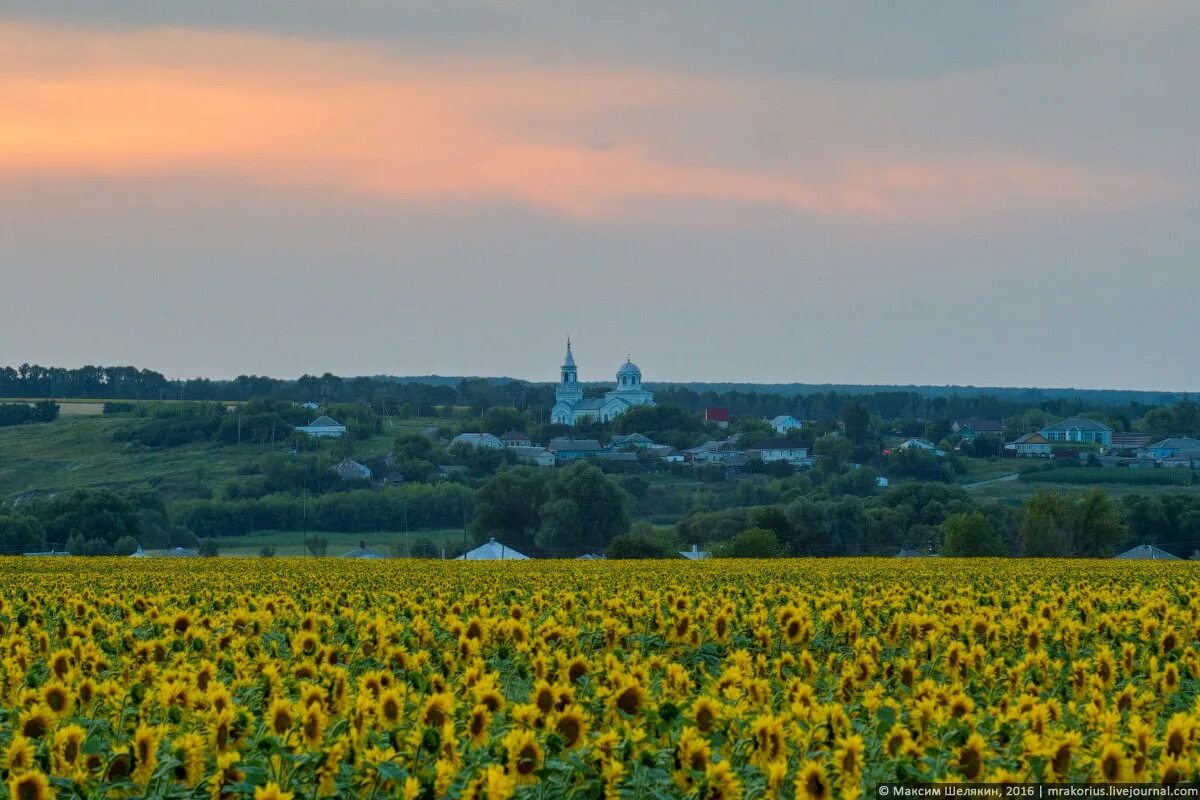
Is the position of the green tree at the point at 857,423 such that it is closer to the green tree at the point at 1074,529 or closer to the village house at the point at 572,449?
the village house at the point at 572,449

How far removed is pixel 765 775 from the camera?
816cm

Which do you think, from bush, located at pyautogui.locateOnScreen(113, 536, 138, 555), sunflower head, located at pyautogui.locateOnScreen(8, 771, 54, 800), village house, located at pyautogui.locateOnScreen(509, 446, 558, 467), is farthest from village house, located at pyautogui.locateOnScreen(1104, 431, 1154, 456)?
sunflower head, located at pyautogui.locateOnScreen(8, 771, 54, 800)

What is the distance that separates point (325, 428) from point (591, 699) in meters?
171

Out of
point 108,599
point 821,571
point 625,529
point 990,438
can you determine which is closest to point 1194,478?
point 990,438

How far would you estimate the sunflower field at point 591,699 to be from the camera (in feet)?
26.3

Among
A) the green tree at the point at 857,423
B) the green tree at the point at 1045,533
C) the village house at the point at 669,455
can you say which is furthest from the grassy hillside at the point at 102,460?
the green tree at the point at 1045,533

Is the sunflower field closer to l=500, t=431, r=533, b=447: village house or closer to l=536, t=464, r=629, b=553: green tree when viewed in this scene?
l=536, t=464, r=629, b=553: green tree

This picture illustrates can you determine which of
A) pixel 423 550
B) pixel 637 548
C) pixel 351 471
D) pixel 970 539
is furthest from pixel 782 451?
pixel 970 539

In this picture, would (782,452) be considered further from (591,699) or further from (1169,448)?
(591,699)

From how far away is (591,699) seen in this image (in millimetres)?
9891

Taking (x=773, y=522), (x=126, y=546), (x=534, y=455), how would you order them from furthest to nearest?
(x=534, y=455), (x=126, y=546), (x=773, y=522)

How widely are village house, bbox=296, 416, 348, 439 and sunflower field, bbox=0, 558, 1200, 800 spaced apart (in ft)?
511

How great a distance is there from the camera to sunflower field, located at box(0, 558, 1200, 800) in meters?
8.02

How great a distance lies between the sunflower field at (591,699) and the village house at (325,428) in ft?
511
